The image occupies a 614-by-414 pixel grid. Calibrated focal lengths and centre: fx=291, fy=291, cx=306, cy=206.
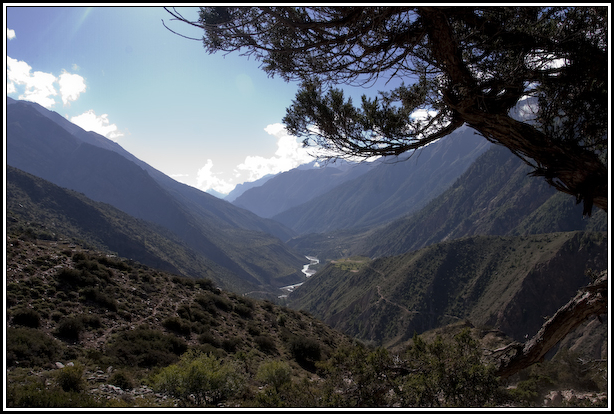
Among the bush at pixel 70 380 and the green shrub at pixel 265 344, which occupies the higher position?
the bush at pixel 70 380

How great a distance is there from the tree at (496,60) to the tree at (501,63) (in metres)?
0.01

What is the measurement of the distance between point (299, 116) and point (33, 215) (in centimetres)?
7972

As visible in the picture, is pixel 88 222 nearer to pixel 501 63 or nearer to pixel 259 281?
pixel 259 281

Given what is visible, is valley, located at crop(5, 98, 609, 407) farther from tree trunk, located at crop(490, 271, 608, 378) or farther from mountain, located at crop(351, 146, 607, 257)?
mountain, located at crop(351, 146, 607, 257)

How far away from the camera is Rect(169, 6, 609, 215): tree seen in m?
3.69

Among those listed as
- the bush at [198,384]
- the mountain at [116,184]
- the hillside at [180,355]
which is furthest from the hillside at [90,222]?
the bush at [198,384]

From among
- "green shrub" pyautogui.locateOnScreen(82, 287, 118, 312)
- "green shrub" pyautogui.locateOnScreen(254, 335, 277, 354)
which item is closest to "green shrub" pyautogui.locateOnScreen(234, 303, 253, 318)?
"green shrub" pyautogui.locateOnScreen(254, 335, 277, 354)

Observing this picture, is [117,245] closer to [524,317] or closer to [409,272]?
[409,272]

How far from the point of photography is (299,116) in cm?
609

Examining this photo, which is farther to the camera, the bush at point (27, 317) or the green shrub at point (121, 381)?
the bush at point (27, 317)

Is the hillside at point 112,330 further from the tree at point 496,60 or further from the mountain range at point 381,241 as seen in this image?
the mountain range at point 381,241

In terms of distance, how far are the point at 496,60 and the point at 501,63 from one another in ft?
0.52

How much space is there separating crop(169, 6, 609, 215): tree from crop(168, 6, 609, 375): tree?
1cm

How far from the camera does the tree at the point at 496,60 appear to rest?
3.69 meters
